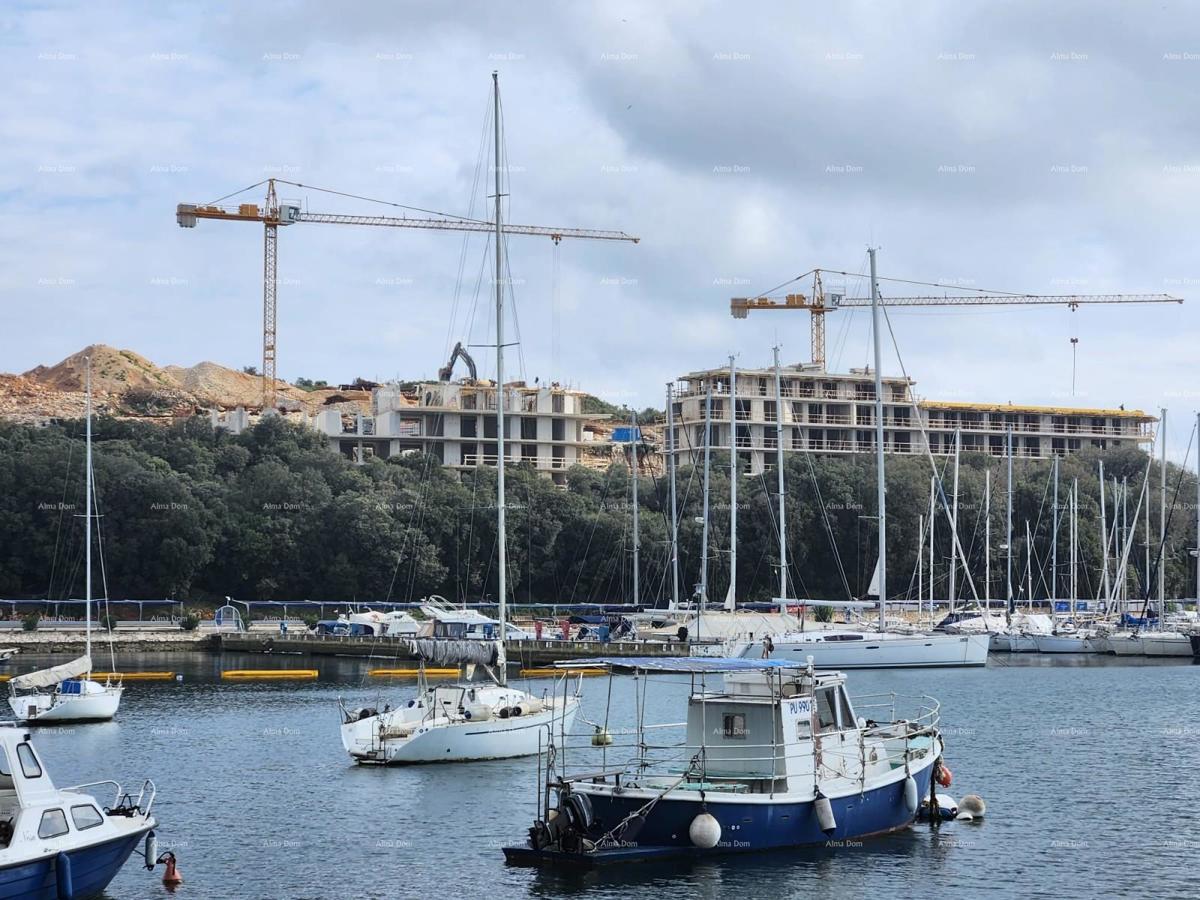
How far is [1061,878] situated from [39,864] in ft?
68.8

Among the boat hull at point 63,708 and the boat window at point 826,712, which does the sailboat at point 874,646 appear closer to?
the boat hull at point 63,708

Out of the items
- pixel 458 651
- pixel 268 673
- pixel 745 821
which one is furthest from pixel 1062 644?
pixel 745 821

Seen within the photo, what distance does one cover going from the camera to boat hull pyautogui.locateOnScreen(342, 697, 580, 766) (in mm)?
48344

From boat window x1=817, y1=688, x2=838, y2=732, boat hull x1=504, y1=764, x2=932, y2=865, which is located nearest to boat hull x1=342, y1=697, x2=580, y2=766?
boat window x1=817, y1=688, x2=838, y2=732

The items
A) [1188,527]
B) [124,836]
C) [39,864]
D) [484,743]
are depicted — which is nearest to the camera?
[39,864]

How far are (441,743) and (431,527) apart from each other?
66.1 meters

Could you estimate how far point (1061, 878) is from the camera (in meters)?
33.6

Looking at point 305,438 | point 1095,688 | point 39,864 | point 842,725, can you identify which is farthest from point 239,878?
point 305,438

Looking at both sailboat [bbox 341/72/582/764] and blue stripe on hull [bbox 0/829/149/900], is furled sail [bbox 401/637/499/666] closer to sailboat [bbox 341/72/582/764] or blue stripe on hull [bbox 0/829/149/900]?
sailboat [bbox 341/72/582/764]

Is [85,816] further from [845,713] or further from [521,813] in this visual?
[845,713]

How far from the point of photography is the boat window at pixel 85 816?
29594 millimetres

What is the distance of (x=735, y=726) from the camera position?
35312 millimetres

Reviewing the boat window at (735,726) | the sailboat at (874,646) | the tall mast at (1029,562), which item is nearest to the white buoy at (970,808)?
the boat window at (735,726)

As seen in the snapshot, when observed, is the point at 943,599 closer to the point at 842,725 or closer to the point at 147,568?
the point at 147,568
